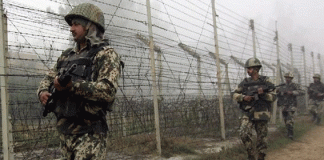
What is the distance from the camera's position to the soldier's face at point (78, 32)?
204cm

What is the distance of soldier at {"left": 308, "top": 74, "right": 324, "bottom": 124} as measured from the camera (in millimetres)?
9547

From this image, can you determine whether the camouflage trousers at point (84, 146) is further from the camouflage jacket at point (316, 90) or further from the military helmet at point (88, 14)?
the camouflage jacket at point (316, 90)

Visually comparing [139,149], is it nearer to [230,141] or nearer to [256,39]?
[230,141]

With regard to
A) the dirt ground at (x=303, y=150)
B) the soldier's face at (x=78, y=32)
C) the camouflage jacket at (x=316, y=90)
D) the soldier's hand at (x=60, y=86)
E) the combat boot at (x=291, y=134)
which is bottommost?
the dirt ground at (x=303, y=150)

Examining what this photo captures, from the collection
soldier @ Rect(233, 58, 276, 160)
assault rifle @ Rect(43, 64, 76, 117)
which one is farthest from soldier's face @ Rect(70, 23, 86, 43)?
soldier @ Rect(233, 58, 276, 160)

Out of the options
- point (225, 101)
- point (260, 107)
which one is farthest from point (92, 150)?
point (225, 101)

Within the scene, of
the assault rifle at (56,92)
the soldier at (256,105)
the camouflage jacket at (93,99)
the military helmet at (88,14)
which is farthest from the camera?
the soldier at (256,105)

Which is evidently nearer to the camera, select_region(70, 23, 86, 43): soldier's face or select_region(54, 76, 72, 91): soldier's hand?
select_region(54, 76, 72, 91): soldier's hand

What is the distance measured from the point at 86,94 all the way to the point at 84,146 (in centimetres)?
36

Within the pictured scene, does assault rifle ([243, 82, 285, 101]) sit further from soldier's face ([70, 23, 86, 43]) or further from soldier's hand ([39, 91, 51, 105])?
soldier's hand ([39, 91, 51, 105])

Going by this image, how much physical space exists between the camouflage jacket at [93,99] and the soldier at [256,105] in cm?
328

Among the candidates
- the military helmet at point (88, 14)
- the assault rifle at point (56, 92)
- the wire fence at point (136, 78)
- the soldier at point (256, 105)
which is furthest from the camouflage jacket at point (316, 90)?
the assault rifle at point (56, 92)

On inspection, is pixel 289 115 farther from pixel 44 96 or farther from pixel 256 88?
pixel 44 96

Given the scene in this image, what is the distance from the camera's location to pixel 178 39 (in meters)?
5.34
